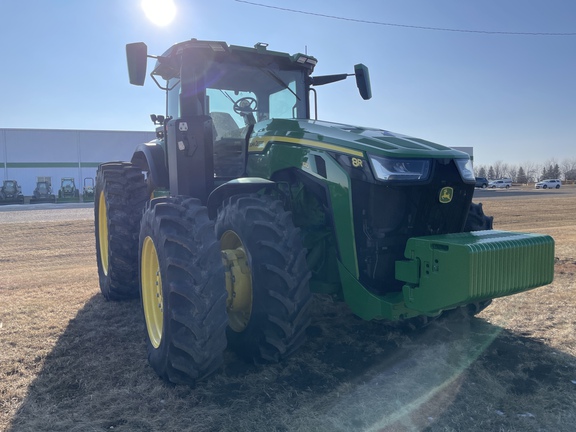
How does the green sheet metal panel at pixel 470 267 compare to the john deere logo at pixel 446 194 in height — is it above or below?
below

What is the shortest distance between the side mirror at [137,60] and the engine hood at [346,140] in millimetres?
1121

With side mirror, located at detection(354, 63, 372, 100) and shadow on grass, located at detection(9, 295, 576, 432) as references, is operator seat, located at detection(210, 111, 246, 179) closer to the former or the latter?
side mirror, located at detection(354, 63, 372, 100)

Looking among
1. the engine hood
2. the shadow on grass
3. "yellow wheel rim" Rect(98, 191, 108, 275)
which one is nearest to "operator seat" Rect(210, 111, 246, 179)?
the engine hood

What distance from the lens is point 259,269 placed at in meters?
3.39

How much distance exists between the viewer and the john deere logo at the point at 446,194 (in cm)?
353

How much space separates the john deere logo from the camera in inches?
139

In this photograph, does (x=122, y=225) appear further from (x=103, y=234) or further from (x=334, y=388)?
(x=334, y=388)

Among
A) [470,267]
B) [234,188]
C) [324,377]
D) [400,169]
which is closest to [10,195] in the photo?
[234,188]

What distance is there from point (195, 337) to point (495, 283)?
1.92 meters

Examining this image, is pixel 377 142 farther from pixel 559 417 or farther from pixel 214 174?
pixel 559 417

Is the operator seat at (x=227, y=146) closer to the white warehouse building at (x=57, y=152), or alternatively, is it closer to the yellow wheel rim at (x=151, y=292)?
the yellow wheel rim at (x=151, y=292)

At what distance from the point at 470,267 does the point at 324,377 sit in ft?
4.70

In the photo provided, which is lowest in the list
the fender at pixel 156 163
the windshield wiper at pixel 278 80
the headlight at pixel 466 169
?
the headlight at pixel 466 169

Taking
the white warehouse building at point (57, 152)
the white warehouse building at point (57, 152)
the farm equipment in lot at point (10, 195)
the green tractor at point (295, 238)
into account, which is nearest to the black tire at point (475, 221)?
the green tractor at point (295, 238)
